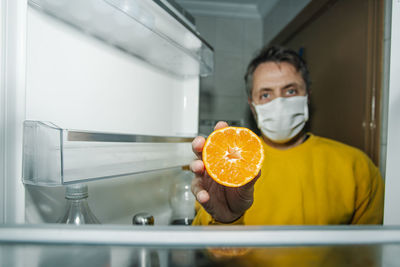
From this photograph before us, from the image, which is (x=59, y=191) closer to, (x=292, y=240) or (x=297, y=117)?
(x=292, y=240)

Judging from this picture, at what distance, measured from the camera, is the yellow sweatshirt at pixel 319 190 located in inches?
31.1

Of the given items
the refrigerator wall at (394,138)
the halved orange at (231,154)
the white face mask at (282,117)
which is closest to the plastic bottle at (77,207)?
the halved orange at (231,154)

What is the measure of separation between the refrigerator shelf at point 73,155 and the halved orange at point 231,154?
14 cm

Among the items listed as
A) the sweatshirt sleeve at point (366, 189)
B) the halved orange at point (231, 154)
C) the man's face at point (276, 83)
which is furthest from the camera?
the man's face at point (276, 83)

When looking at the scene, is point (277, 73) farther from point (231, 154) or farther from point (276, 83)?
point (231, 154)

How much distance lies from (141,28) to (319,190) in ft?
2.34

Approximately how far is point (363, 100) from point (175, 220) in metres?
0.77

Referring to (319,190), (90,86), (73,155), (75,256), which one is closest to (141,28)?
(90,86)

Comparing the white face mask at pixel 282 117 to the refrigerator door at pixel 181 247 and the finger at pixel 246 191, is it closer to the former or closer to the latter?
the finger at pixel 246 191

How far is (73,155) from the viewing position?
36cm

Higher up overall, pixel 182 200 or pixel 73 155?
pixel 73 155

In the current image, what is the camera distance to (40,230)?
0.20m

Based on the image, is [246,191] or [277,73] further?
[277,73]

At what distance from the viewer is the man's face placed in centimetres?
91
